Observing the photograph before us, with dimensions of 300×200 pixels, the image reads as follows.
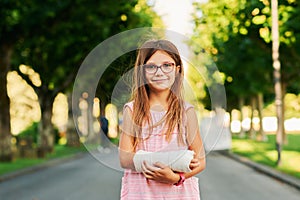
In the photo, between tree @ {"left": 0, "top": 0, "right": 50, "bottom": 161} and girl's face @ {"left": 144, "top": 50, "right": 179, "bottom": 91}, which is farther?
tree @ {"left": 0, "top": 0, "right": 50, "bottom": 161}

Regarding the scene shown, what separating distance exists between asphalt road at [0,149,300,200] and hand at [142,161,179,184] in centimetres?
897

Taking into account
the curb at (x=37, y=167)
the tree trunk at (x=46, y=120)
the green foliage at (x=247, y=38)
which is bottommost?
the curb at (x=37, y=167)

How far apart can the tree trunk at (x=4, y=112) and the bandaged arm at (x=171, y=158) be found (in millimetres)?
21647

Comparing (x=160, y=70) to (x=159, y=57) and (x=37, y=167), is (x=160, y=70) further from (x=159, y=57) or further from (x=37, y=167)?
(x=37, y=167)

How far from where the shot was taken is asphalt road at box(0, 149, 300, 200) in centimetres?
1295

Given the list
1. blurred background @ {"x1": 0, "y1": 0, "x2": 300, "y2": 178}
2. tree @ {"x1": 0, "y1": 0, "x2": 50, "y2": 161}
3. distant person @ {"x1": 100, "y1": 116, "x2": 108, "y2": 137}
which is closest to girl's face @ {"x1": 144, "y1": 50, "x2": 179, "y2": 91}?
distant person @ {"x1": 100, "y1": 116, "x2": 108, "y2": 137}

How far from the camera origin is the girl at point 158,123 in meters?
2.49

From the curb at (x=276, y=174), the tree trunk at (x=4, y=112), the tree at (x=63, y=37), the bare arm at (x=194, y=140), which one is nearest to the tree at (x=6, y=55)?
the tree trunk at (x=4, y=112)

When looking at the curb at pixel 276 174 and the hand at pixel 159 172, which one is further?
the curb at pixel 276 174

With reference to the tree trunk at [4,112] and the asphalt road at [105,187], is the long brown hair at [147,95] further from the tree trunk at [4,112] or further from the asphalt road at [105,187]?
the tree trunk at [4,112]

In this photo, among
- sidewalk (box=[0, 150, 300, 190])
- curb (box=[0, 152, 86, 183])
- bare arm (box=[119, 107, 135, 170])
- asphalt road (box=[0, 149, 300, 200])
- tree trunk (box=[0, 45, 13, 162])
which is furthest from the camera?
tree trunk (box=[0, 45, 13, 162])

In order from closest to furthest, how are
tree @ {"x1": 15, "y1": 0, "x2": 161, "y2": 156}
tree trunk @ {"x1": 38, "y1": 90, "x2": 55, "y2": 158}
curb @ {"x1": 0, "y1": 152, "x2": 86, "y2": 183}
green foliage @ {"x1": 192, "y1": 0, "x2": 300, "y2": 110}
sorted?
curb @ {"x1": 0, "y1": 152, "x2": 86, "y2": 183}, green foliage @ {"x1": 192, "y1": 0, "x2": 300, "y2": 110}, tree @ {"x1": 15, "y1": 0, "x2": 161, "y2": 156}, tree trunk @ {"x1": 38, "y1": 90, "x2": 55, "y2": 158}

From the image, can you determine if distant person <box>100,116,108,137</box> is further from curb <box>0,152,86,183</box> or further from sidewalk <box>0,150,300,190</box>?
curb <box>0,152,86,183</box>

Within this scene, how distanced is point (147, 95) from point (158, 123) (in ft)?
0.50
